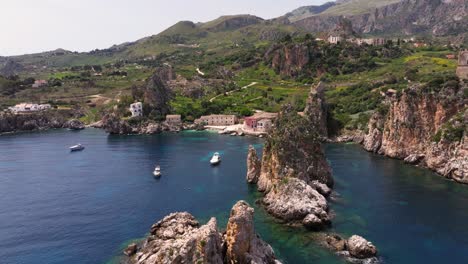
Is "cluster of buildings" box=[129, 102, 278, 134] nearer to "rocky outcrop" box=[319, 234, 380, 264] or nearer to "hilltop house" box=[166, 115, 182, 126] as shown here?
"hilltop house" box=[166, 115, 182, 126]

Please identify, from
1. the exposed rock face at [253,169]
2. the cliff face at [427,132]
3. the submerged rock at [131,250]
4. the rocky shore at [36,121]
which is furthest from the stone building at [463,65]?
the rocky shore at [36,121]

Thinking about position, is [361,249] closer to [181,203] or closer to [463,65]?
[181,203]

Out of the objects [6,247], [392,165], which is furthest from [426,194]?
[6,247]

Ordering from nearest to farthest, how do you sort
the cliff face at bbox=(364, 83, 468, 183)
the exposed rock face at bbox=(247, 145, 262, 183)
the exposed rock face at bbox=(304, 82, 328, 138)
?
the exposed rock face at bbox=(247, 145, 262, 183), the cliff face at bbox=(364, 83, 468, 183), the exposed rock face at bbox=(304, 82, 328, 138)

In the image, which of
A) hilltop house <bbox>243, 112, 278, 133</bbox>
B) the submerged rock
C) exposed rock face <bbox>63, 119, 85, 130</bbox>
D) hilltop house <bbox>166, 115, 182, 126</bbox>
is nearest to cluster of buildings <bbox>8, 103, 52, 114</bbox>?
exposed rock face <bbox>63, 119, 85, 130</bbox>

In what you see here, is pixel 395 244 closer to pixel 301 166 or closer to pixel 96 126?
pixel 301 166

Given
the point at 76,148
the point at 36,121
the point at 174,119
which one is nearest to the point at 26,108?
the point at 36,121
